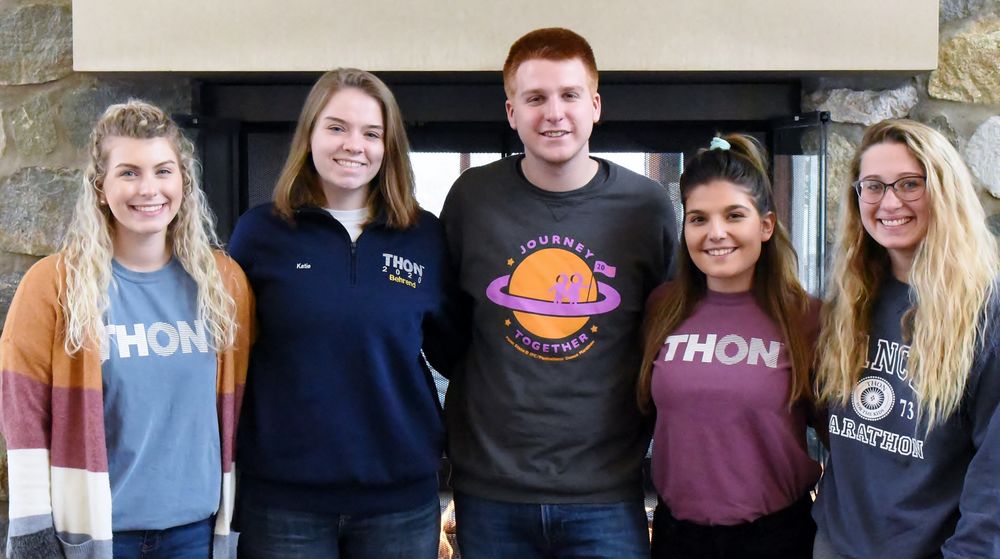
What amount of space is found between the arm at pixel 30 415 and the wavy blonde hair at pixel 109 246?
0.05m

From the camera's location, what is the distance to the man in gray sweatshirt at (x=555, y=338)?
1615 millimetres

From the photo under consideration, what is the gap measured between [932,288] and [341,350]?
92 cm

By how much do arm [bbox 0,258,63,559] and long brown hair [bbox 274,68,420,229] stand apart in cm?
44

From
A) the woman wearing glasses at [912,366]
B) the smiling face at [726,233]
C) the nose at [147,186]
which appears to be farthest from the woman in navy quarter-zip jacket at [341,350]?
the woman wearing glasses at [912,366]

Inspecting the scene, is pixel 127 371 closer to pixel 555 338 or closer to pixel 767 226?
pixel 555 338

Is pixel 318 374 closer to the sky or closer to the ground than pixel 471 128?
closer to the ground

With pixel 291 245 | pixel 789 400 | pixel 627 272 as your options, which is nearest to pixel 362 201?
pixel 291 245

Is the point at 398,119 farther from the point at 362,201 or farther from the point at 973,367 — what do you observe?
the point at 973,367

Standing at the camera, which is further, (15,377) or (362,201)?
(362,201)

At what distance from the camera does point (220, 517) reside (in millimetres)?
1544

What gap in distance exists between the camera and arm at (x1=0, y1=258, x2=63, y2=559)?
4.56 ft

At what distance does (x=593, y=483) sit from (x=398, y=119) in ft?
2.44

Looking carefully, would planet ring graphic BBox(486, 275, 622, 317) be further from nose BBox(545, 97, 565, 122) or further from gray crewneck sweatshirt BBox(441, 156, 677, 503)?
nose BBox(545, 97, 565, 122)

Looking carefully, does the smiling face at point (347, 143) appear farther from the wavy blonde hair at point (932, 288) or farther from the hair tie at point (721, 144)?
the wavy blonde hair at point (932, 288)
